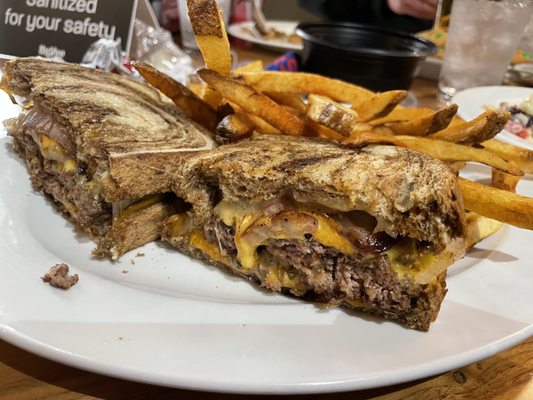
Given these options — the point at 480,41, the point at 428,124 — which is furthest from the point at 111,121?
the point at 480,41

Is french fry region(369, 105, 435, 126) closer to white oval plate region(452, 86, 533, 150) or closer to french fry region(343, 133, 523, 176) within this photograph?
french fry region(343, 133, 523, 176)

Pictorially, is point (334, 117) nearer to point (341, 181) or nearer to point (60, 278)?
point (341, 181)

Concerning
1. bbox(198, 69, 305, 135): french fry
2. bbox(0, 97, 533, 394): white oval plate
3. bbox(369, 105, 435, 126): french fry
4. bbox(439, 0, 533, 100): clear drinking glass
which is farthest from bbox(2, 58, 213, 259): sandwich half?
bbox(439, 0, 533, 100): clear drinking glass

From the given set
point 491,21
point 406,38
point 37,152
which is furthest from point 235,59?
point 37,152

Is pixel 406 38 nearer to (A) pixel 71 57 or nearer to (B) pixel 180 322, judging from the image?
(A) pixel 71 57

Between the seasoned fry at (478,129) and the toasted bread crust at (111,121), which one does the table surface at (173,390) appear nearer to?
the toasted bread crust at (111,121)

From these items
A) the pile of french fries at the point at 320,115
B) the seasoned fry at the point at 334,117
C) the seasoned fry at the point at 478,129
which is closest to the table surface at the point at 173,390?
the pile of french fries at the point at 320,115
